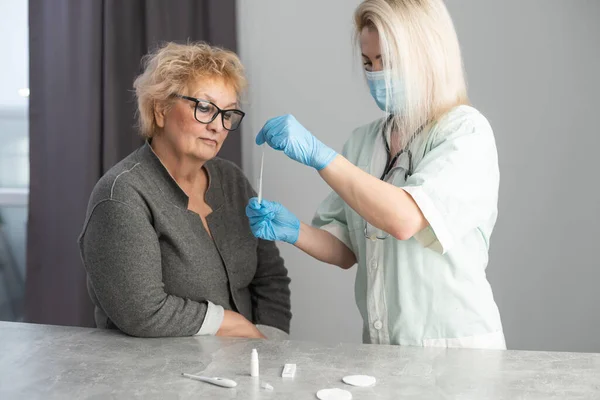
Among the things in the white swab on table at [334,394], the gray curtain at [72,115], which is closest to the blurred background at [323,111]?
the gray curtain at [72,115]

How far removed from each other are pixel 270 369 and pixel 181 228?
57 centimetres

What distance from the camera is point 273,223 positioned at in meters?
1.87

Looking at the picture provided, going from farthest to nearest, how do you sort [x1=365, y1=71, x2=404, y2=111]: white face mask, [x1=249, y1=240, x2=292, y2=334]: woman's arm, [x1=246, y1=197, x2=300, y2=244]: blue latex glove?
[x1=249, y1=240, x2=292, y2=334]: woman's arm < [x1=246, y1=197, x2=300, y2=244]: blue latex glove < [x1=365, y1=71, x2=404, y2=111]: white face mask

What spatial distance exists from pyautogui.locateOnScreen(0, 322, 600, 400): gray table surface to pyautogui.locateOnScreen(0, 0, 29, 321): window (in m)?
1.45

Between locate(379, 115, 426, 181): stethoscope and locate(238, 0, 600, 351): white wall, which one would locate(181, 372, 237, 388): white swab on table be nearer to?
locate(379, 115, 426, 181): stethoscope

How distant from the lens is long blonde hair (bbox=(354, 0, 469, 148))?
1574 millimetres

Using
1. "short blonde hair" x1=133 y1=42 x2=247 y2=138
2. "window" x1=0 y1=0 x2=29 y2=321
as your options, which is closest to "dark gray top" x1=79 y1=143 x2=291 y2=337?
"short blonde hair" x1=133 y1=42 x2=247 y2=138

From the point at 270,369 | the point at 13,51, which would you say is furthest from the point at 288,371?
the point at 13,51

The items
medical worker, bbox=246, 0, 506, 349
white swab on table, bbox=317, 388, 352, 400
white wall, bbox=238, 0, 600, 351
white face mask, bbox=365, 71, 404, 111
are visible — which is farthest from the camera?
white wall, bbox=238, 0, 600, 351

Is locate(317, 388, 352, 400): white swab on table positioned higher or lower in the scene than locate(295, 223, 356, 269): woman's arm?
lower

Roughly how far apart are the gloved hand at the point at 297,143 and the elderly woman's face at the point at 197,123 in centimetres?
26

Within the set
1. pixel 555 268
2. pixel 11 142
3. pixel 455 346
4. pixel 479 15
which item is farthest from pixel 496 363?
pixel 11 142

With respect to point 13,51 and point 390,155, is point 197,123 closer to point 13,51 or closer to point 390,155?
point 390,155

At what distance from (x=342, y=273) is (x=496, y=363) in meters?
1.51
